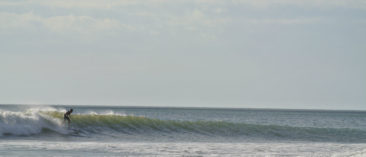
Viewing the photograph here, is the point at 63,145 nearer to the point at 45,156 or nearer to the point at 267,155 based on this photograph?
the point at 45,156

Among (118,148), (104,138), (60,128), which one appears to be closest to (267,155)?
(118,148)

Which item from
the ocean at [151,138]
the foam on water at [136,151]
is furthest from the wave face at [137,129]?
the foam on water at [136,151]

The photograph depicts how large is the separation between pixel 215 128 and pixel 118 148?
1754cm

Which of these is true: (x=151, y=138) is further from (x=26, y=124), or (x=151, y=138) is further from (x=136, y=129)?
(x=26, y=124)

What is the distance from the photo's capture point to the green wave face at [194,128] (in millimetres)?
36219

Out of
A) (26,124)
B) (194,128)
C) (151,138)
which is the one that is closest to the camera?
(26,124)

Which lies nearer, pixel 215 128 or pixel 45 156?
pixel 45 156

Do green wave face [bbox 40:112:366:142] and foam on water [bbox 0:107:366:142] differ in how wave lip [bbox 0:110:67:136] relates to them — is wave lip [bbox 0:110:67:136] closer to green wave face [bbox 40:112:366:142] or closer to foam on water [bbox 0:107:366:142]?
foam on water [bbox 0:107:366:142]

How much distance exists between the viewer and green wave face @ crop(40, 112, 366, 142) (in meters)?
36.2

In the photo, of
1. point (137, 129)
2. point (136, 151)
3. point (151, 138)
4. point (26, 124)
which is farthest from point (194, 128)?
point (136, 151)

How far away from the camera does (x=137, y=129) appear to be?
37.2 meters

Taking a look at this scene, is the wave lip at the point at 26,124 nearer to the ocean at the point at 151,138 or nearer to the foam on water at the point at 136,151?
the ocean at the point at 151,138

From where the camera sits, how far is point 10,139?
90.6ft

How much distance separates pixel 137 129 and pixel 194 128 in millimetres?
4775
